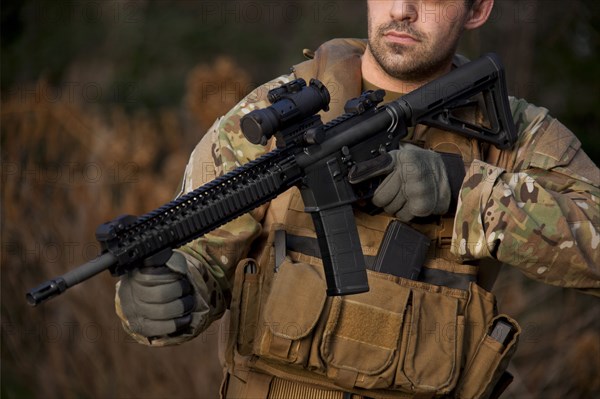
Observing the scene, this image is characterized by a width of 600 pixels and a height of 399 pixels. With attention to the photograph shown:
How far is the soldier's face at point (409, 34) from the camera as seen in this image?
3525mm

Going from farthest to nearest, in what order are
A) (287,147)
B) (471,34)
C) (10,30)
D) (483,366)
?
(10,30), (471,34), (483,366), (287,147)

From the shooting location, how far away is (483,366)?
343cm

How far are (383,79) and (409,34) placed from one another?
0.65ft

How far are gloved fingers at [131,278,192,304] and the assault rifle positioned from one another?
0.09 meters

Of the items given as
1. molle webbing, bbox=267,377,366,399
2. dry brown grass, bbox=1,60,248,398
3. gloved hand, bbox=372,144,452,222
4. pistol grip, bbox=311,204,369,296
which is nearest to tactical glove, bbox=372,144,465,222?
gloved hand, bbox=372,144,452,222

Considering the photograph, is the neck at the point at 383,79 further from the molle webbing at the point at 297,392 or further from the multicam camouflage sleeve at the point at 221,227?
the molle webbing at the point at 297,392

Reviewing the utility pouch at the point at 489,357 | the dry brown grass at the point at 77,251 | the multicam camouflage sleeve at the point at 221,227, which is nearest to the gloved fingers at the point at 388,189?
the multicam camouflage sleeve at the point at 221,227

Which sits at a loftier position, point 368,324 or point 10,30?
point 10,30

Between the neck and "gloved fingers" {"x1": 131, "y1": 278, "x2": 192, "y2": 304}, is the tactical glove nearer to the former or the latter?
the neck

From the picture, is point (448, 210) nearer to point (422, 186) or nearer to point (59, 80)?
point (422, 186)

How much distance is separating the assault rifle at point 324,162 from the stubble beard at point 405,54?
3.7 inches

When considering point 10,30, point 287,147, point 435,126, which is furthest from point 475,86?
point 10,30

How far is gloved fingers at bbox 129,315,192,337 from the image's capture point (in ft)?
10.1

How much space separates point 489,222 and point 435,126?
1.33 feet
